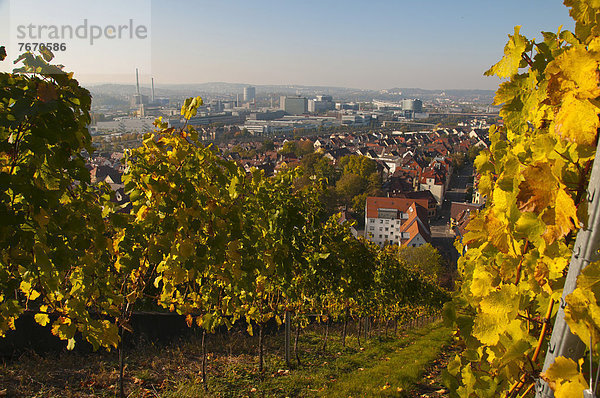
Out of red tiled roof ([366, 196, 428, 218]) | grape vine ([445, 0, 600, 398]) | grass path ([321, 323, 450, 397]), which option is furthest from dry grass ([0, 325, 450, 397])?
red tiled roof ([366, 196, 428, 218])

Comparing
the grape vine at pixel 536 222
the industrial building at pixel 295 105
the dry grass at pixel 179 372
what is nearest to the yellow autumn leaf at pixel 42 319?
the dry grass at pixel 179 372

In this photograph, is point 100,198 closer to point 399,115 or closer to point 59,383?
point 59,383

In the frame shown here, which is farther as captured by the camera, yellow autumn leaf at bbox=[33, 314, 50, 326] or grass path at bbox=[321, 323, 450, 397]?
grass path at bbox=[321, 323, 450, 397]

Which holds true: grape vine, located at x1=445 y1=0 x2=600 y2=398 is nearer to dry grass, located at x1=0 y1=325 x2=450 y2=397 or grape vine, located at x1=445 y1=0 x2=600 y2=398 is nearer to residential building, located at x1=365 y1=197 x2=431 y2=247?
dry grass, located at x1=0 y1=325 x2=450 y2=397

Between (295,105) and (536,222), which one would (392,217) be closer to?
(536,222)

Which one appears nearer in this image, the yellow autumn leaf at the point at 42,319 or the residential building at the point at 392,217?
the yellow autumn leaf at the point at 42,319

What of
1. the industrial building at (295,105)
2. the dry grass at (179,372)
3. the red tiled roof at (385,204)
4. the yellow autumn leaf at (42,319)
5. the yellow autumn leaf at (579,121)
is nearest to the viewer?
the yellow autumn leaf at (579,121)

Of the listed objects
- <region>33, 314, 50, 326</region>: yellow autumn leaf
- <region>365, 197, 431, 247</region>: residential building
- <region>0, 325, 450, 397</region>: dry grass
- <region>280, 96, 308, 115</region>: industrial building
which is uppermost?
<region>280, 96, 308, 115</region>: industrial building

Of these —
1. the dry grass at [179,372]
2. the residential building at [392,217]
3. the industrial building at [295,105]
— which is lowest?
the residential building at [392,217]

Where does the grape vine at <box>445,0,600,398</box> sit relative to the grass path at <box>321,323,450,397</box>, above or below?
above

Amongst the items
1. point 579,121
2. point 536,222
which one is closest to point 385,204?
point 536,222

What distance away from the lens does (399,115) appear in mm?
197375

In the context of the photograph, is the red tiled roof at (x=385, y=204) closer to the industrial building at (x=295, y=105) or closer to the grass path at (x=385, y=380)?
the grass path at (x=385, y=380)

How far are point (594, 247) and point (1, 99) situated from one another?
2743 mm
